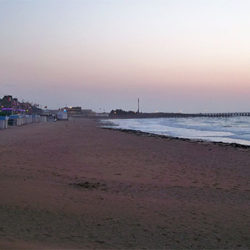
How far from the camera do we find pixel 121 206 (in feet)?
20.2

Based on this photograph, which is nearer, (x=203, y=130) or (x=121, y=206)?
(x=121, y=206)

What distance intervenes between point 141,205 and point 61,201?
1.57 meters

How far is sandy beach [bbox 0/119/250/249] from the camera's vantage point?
4543 millimetres

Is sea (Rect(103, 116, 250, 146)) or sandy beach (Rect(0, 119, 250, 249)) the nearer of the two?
sandy beach (Rect(0, 119, 250, 249))

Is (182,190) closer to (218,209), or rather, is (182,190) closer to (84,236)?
(218,209)

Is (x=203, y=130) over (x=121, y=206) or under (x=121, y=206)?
over

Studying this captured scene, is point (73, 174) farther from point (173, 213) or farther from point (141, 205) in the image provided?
point (173, 213)

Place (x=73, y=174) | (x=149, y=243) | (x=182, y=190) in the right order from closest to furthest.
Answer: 1. (x=149, y=243)
2. (x=182, y=190)
3. (x=73, y=174)

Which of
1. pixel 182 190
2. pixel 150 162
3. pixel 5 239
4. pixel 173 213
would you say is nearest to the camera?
pixel 5 239

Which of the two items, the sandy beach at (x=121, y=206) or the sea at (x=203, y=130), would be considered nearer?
the sandy beach at (x=121, y=206)

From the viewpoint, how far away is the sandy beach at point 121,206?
Answer: 454 centimetres

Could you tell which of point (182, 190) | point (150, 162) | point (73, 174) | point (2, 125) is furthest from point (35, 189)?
point (2, 125)

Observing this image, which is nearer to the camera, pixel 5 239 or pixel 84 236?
pixel 5 239

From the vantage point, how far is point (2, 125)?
33156mm
